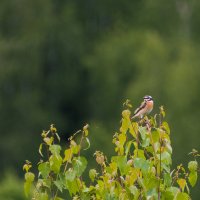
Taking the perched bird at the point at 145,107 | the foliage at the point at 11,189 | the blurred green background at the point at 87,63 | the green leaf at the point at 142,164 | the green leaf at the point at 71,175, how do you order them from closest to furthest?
the green leaf at the point at 142,164
the green leaf at the point at 71,175
the perched bird at the point at 145,107
the foliage at the point at 11,189
the blurred green background at the point at 87,63

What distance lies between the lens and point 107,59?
6544 centimetres

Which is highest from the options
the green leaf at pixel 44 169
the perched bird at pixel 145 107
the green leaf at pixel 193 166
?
the perched bird at pixel 145 107

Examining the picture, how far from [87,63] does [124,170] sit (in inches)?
2269

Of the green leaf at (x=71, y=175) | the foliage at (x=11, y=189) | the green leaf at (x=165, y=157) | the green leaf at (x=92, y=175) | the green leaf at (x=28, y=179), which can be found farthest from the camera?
the foliage at (x=11, y=189)

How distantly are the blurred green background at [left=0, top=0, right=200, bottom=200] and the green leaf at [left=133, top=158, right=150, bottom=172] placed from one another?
4362 cm

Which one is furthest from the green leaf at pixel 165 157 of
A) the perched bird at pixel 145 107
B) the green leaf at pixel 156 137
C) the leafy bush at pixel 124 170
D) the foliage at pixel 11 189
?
the foliage at pixel 11 189

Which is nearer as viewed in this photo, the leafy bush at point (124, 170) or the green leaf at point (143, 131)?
the leafy bush at point (124, 170)

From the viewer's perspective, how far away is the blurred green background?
57.9m

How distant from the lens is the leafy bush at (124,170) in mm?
9547

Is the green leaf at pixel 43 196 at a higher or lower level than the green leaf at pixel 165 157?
lower

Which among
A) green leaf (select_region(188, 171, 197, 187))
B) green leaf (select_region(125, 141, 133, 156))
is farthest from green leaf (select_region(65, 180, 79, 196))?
green leaf (select_region(188, 171, 197, 187))

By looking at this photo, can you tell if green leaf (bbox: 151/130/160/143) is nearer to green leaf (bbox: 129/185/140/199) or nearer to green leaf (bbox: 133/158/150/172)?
green leaf (bbox: 133/158/150/172)

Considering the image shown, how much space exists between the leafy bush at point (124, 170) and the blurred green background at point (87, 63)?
43310 mm

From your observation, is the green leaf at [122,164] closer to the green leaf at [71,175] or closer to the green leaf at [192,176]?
the green leaf at [71,175]
